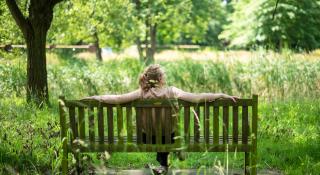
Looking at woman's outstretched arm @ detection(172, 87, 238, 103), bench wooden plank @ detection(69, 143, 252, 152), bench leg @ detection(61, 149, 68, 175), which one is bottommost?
bench leg @ detection(61, 149, 68, 175)

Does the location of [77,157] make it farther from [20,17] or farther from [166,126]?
[20,17]

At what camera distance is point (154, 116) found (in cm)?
507

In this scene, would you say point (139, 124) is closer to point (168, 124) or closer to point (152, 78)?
point (168, 124)

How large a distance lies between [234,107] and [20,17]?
20.4 feet

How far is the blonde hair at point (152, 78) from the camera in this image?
17.2ft

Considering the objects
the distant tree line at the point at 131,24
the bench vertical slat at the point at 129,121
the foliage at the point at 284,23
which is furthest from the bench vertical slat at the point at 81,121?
the foliage at the point at 284,23

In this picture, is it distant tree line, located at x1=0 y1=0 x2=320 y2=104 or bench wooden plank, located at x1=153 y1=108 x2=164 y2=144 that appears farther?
distant tree line, located at x1=0 y1=0 x2=320 y2=104

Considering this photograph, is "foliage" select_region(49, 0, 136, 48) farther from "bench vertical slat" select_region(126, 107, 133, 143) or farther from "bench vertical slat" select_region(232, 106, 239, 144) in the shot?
"bench vertical slat" select_region(232, 106, 239, 144)

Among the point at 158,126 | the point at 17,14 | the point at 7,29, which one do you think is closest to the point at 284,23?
the point at 7,29

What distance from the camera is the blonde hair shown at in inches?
207

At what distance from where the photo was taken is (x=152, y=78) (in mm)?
5266

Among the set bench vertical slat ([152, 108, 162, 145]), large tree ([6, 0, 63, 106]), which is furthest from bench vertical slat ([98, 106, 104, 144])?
large tree ([6, 0, 63, 106])

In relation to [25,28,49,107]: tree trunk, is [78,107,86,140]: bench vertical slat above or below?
below

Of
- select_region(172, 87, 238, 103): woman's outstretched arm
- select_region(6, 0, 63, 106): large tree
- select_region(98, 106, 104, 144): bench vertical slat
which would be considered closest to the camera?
select_region(172, 87, 238, 103): woman's outstretched arm
